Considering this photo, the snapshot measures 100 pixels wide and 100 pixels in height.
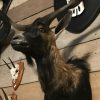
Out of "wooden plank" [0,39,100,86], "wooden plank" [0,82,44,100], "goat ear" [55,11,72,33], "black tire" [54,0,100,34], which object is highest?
"goat ear" [55,11,72,33]

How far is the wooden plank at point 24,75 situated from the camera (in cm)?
234

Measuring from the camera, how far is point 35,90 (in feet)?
7.48

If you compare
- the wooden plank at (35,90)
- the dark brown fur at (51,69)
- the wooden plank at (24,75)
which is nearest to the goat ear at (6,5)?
the wooden plank at (24,75)

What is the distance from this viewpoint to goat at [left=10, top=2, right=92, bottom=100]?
1.83 m

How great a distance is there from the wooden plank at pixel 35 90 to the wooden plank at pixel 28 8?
532 millimetres

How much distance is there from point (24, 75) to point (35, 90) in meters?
0.20

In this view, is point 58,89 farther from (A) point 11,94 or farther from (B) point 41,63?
(A) point 11,94

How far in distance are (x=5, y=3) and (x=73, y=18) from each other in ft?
3.06

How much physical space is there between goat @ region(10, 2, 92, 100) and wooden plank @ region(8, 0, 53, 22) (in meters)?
0.50

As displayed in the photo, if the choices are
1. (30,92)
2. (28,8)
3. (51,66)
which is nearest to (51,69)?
(51,66)

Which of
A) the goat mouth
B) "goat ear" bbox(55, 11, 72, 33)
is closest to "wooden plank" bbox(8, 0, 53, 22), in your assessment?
"goat ear" bbox(55, 11, 72, 33)

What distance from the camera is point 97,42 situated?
6.29 feet

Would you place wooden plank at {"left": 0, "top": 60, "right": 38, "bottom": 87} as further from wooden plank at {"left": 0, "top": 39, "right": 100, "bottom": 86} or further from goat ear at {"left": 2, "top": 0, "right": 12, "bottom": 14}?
goat ear at {"left": 2, "top": 0, "right": 12, "bottom": 14}

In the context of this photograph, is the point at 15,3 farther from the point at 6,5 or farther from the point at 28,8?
the point at 28,8
